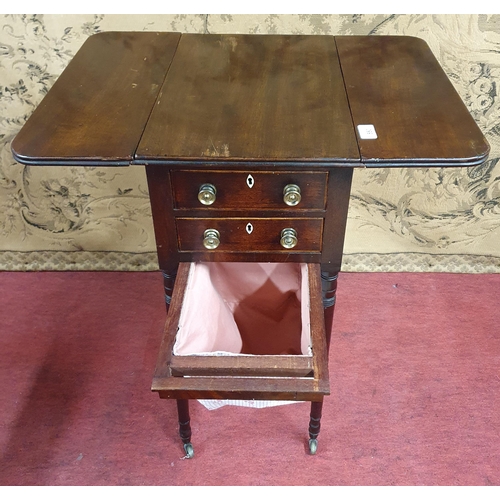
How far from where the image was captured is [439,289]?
4.61 ft

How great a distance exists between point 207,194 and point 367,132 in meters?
0.25

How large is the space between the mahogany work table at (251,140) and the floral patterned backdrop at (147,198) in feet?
0.51

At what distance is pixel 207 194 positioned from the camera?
770 mm

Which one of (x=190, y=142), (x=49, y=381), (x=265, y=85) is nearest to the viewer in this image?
(x=190, y=142)

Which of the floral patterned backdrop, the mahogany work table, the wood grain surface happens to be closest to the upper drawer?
the mahogany work table

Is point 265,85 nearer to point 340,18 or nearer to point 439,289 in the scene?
point 340,18

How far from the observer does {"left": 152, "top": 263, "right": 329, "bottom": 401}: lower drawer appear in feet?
2.35

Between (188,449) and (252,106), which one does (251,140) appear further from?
(188,449)

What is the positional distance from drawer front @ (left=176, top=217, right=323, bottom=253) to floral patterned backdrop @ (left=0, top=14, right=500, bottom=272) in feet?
1.66

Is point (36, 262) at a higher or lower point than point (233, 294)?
lower

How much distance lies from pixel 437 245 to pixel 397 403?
49cm

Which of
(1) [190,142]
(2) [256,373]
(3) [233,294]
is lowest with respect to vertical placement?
(3) [233,294]

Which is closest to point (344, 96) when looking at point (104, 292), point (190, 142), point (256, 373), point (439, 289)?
point (190, 142)

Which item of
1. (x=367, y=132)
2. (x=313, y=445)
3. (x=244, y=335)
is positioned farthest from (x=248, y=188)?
(x=313, y=445)
